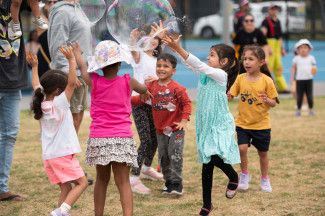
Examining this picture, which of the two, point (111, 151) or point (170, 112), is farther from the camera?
point (170, 112)

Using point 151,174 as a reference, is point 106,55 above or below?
above

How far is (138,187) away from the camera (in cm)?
784

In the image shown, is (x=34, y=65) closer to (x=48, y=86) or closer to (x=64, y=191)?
(x=48, y=86)

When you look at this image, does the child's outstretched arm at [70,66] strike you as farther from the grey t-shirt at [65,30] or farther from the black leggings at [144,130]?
the black leggings at [144,130]

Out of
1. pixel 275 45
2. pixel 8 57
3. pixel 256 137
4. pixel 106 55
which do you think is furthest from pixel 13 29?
pixel 275 45

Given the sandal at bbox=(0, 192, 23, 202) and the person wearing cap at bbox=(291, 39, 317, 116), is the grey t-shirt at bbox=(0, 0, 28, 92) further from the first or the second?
the person wearing cap at bbox=(291, 39, 317, 116)

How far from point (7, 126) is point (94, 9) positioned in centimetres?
160

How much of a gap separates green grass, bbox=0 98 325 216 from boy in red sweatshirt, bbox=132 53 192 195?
0.28 meters

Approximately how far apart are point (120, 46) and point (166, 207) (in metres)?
1.87

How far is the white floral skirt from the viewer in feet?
19.9

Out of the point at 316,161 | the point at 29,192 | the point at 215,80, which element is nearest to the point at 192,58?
the point at 215,80

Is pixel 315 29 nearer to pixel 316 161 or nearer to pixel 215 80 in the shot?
pixel 316 161

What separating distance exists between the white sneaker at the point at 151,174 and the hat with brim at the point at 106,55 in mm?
2557

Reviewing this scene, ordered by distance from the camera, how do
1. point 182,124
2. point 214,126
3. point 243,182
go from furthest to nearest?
point 243,182, point 182,124, point 214,126
